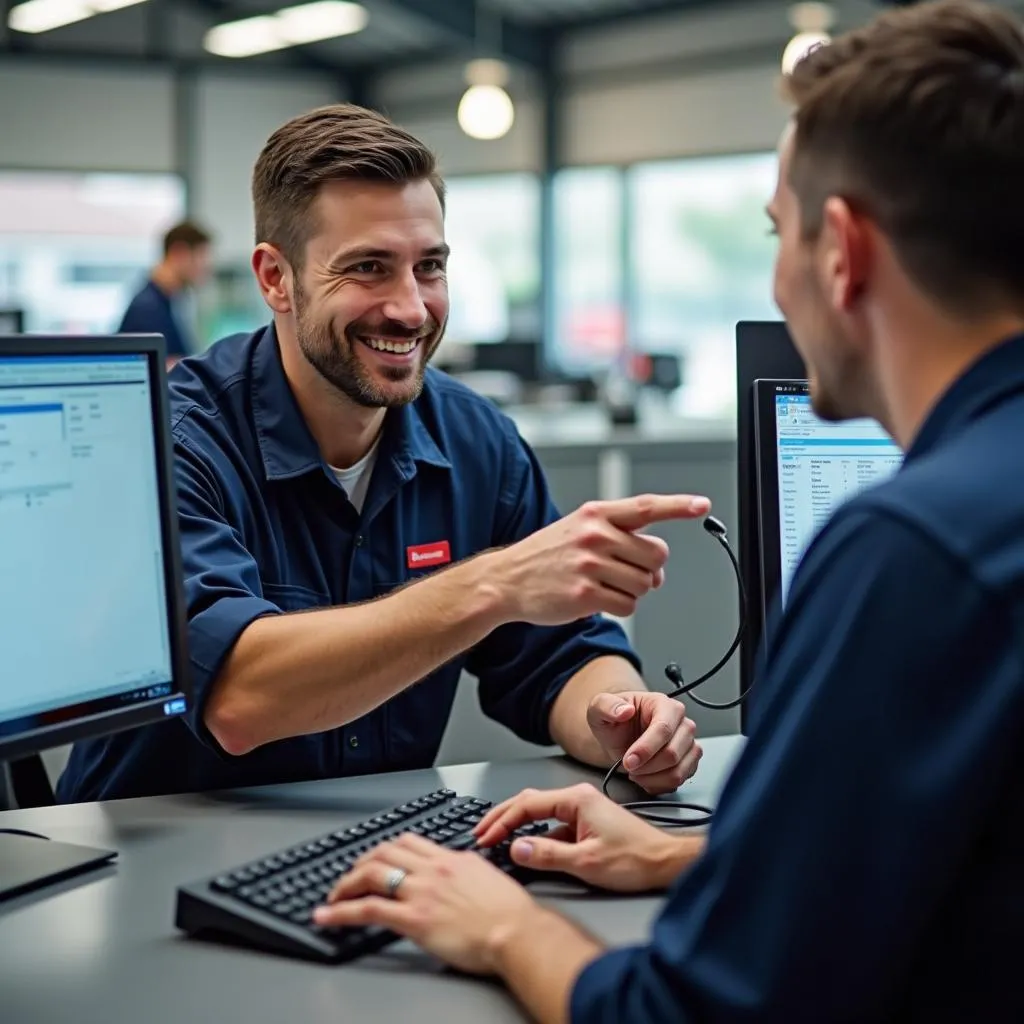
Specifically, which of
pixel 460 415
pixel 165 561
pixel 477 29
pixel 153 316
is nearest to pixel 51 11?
pixel 477 29

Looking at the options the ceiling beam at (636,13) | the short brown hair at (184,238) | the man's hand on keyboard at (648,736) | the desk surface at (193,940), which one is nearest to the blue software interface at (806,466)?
the man's hand on keyboard at (648,736)

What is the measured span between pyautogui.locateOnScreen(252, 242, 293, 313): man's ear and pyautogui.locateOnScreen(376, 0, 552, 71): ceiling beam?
285 inches

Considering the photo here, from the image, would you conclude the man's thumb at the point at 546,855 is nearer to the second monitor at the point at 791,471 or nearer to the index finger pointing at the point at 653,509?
the index finger pointing at the point at 653,509

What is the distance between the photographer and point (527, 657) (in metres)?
1.80

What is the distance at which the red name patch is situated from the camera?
178 centimetres

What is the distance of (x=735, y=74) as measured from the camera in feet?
30.0

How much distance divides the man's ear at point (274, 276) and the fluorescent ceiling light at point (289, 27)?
7.75 m

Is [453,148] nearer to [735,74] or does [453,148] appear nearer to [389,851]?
[735,74]

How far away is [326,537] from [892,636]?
43.6 inches

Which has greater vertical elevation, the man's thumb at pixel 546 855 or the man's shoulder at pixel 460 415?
the man's shoulder at pixel 460 415

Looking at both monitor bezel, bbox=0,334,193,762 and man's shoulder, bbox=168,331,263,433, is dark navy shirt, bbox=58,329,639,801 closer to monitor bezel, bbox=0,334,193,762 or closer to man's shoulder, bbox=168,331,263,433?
man's shoulder, bbox=168,331,263,433

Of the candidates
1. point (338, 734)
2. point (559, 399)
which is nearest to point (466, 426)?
point (338, 734)

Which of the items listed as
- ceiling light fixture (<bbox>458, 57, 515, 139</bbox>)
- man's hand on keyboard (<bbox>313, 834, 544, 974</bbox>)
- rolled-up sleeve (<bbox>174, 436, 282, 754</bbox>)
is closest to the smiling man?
rolled-up sleeve (<bbox>174, 436, 282, 754</bbox>)

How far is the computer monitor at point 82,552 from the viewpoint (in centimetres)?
119
